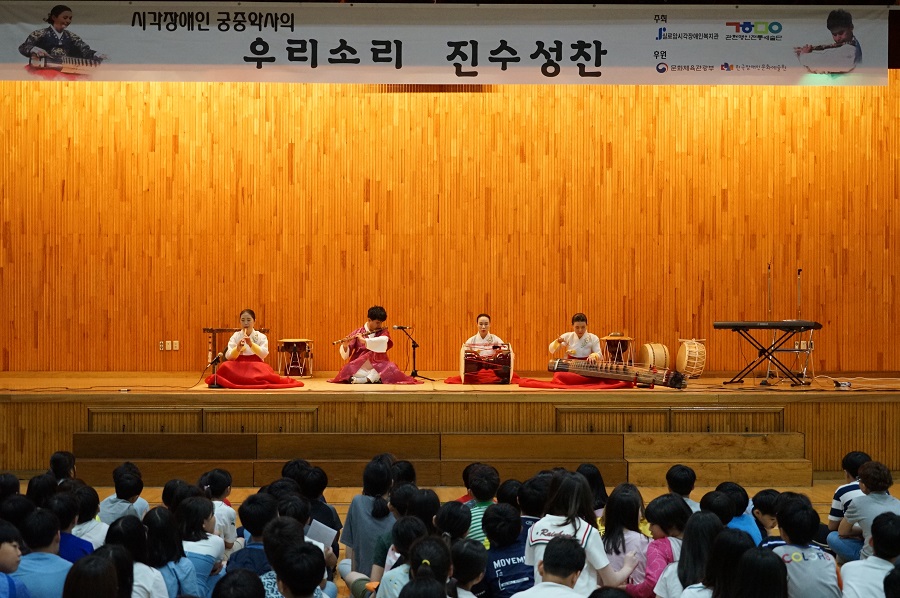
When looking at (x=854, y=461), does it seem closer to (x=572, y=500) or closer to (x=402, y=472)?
(x=572, y=500)

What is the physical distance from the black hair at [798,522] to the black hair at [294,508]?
6.31 ft

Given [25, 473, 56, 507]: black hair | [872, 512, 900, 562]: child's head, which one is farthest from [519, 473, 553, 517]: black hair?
[25, 473, 56, 507]: black hair

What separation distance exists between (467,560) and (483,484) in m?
1.22

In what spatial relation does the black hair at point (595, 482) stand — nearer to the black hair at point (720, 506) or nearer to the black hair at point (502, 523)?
the black hair at point (720, 506)

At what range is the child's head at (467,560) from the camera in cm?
325

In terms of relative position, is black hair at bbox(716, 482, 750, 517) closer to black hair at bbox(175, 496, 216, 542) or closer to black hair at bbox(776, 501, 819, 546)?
black hair at bbox(776, 501, 819, 546)

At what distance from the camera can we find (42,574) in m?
3.40

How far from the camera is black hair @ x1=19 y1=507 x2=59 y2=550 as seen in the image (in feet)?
11.5

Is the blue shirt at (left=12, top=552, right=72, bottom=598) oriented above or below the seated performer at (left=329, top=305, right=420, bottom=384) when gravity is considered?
below

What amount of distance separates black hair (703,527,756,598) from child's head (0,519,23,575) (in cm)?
238

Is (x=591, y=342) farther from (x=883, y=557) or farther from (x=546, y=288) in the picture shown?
(x=883, y=557)

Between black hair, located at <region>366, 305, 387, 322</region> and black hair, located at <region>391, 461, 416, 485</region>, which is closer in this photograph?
black hair, located at <region>391, 461, 416, 485</region>

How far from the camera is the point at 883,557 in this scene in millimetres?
3551

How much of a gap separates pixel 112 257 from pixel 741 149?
7196 mm
